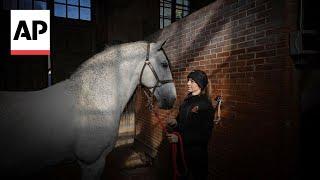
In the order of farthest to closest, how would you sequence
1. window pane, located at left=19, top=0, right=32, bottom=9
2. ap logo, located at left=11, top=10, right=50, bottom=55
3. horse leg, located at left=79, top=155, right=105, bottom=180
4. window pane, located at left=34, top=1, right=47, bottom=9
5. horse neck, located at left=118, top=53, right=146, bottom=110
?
window pane, located at left=34, top=1, right=47, bottom=9 < window pane, located at left=19, top=0, right=32, bottom=9 < ap logo, located at left=11, top=10, right=50, bottom=55 < horse neck, located at left=118, top=53, right=146, bottom=110 < horse leg, located at left=79, top=155, right=105, bottom=180

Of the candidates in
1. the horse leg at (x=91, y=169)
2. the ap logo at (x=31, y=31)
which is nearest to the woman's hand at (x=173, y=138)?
the horse leg at (x=91, y=169)

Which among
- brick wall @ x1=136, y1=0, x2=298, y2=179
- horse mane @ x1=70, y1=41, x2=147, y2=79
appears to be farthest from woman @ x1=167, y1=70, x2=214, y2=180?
horse mane @ x1=70, y1=41, x2=147, y2=79

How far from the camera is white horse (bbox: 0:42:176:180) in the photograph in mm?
2162

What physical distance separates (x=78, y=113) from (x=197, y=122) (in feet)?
4.16

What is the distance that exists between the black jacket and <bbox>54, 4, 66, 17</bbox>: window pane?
7230 millimetres

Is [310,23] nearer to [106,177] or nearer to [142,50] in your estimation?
[142,50]

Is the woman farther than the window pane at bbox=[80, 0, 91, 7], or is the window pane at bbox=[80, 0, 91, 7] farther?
the window pane at bbox=[80, 0, 91, 7]

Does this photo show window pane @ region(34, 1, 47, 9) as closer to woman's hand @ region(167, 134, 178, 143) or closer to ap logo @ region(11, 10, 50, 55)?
ap logo @ region(11, 10, 50, 55)

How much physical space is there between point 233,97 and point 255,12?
1.12 m

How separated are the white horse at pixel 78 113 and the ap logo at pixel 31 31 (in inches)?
75.1

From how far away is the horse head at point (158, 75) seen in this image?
265cm

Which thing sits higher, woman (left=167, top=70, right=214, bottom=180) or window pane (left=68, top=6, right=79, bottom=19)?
window pane (left=68, top=6, right=79, bottom=19)

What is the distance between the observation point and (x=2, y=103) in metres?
2.18

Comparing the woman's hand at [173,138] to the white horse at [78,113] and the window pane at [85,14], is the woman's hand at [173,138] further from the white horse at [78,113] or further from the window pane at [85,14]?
the window pane at [85,14]
